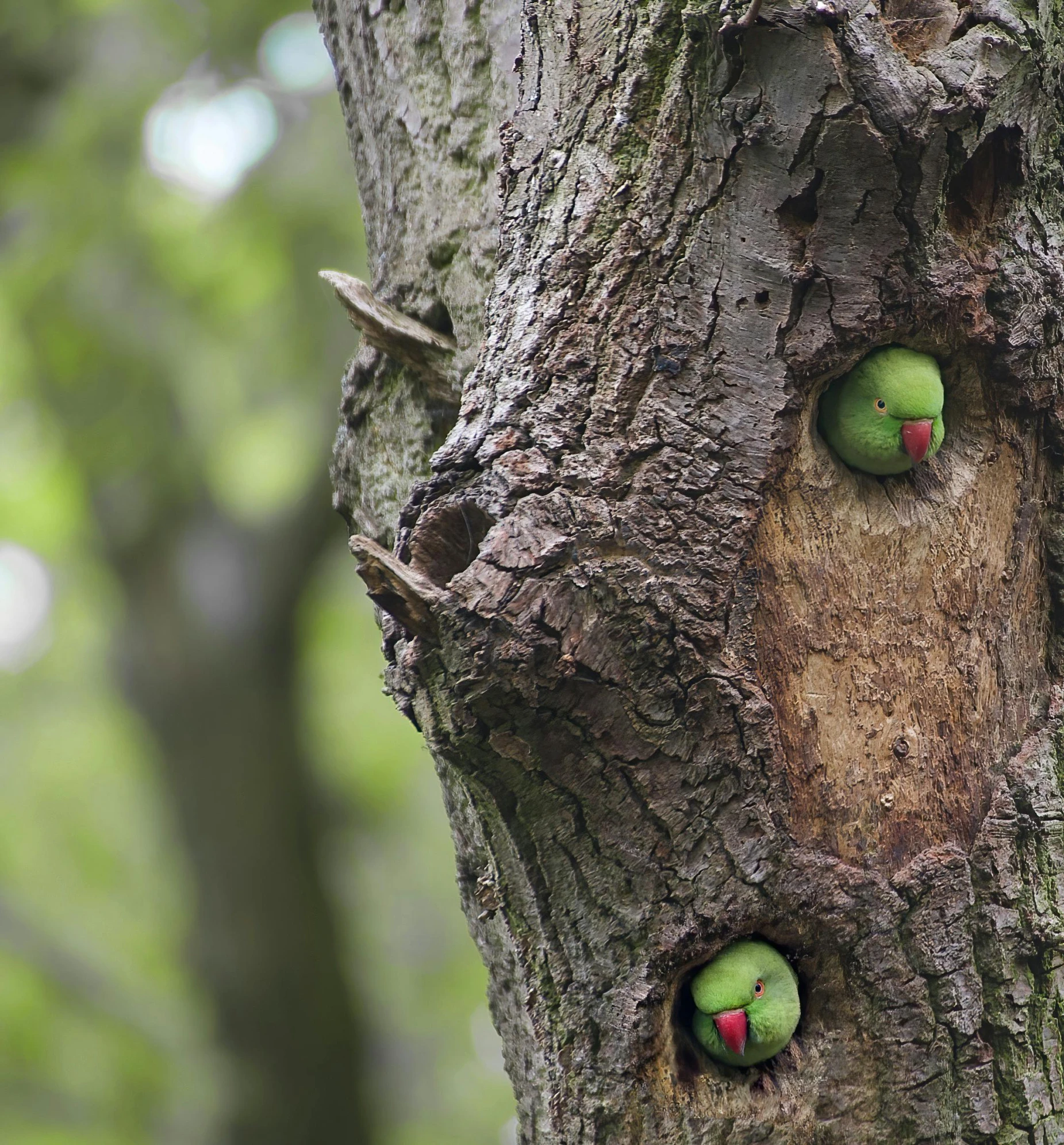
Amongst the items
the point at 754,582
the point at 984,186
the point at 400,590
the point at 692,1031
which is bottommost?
the point at 692,1031

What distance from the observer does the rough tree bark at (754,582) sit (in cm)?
161

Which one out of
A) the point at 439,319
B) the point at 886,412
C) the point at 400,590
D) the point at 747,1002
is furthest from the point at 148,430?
the point at 747,1002

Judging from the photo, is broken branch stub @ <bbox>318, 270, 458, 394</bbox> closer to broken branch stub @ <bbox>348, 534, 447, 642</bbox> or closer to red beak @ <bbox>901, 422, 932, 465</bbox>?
broken branch stub @ <bbox>348, 534, 447, 642</bbox>

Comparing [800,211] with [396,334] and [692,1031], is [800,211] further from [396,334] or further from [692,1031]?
[692,1031]

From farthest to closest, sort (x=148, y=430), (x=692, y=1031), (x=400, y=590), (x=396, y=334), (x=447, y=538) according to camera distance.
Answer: (x=148, y=430) < (x=396, y=334) < (x=692, y=1031) < (x=447, y=538) < (x=400, y=590)

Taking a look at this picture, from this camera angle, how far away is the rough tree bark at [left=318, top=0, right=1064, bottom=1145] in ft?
5.29

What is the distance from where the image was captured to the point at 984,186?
1817 millimetres

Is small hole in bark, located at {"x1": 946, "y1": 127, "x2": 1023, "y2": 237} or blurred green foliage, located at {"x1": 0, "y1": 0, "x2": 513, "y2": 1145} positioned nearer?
small hole in bark, located at {"x1": 946, "y1": 127, "x2": 1023, "y2": 237}

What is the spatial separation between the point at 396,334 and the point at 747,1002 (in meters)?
1.40

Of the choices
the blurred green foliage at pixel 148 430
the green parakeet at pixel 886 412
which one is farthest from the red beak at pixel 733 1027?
the blurred green foliage at pixel 148 430

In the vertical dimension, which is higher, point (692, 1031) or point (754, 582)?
point (754, 582)

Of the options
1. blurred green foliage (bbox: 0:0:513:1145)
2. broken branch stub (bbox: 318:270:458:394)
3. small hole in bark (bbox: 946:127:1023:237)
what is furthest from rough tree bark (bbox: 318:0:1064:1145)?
blurred green foliage (bbox: 0:0:513:1145)

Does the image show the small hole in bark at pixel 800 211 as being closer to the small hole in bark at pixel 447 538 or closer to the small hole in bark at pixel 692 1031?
the small hole in bark at pixel 447 538

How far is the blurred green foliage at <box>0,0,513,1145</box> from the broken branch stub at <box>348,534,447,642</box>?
15.4 feet
